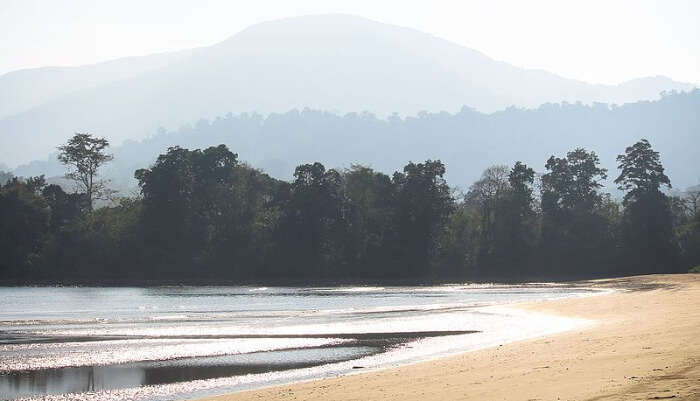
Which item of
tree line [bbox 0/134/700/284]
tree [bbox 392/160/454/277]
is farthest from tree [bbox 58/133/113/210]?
tree [bbox 392/160/454/277]

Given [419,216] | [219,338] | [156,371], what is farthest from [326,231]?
[156,371]

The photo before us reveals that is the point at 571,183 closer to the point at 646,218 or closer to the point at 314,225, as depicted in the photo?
the point at 646,218

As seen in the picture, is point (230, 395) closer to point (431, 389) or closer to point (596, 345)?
point (431, 389)

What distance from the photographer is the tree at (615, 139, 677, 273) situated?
374 feet

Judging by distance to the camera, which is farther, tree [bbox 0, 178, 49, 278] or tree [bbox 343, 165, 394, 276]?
tree [bbox 343, 165, 394, 276]

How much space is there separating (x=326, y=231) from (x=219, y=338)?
77325 millimetres

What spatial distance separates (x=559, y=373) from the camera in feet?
74.6

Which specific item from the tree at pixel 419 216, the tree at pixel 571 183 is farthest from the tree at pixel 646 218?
the tree at pixel 419 216

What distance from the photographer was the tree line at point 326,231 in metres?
115

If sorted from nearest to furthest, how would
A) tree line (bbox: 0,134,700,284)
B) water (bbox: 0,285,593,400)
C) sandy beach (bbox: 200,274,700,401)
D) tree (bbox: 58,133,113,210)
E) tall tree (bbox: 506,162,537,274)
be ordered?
sandy beach (bbox: 200,274,700,401) → water (bbox: 0,285,593,400) → tree line (bbox: 0,134,700,284) → tall tree (bbox: 506,162,537,274) → tree (bbox: 58,133,113,210)

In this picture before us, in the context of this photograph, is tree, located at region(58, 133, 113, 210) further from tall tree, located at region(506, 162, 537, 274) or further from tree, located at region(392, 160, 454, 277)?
tall tree, located at region(506, 162, 537, 274)

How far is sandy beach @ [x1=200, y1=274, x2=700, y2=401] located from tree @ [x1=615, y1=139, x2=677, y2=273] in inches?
3231

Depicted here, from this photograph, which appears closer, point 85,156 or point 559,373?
point 559,373

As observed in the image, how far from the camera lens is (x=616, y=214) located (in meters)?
128
